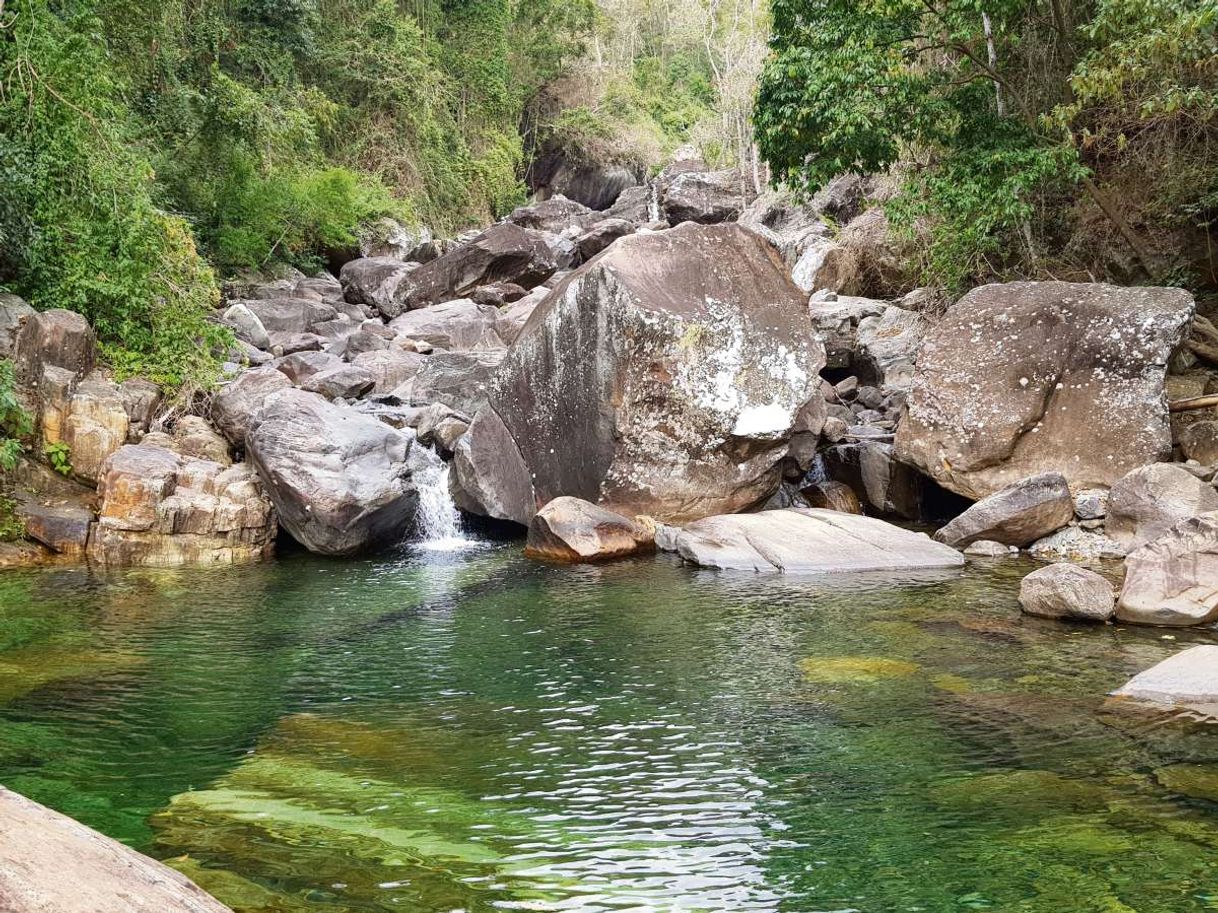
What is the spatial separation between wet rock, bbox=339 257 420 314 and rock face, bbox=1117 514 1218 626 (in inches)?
911

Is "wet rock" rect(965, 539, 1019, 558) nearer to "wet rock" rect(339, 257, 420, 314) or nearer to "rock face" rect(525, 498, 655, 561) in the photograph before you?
"rock face" rect(525, 498, 655, 561)

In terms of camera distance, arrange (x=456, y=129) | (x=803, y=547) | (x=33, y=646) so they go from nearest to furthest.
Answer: (x=33, y=646) → (x=803, y=547) → (x=456, y=129)

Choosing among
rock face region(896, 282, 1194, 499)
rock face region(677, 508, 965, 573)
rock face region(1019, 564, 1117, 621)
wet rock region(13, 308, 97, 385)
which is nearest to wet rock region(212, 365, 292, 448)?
wet rock region(13, 308, 97, 385)

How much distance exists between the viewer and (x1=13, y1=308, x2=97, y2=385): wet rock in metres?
16.3

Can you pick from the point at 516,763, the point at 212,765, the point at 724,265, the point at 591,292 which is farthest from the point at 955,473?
the point at 212,765

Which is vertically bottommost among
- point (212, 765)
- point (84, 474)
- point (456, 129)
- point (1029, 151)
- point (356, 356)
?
point (212, 765)

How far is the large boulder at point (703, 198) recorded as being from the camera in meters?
39.7

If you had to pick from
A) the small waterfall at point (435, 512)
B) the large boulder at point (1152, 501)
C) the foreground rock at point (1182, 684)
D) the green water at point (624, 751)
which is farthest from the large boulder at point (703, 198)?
the foreground rock at point (1182, 684)

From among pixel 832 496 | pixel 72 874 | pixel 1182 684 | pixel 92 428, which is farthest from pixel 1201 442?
Answer: pixel 92 428

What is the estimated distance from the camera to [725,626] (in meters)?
11.2

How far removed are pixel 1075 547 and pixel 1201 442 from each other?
3010mm

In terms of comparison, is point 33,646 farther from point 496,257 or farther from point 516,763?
point 496,257

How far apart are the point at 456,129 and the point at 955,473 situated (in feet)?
114

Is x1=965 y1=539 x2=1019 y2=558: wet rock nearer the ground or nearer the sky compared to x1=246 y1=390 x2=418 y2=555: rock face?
nearer the ground
